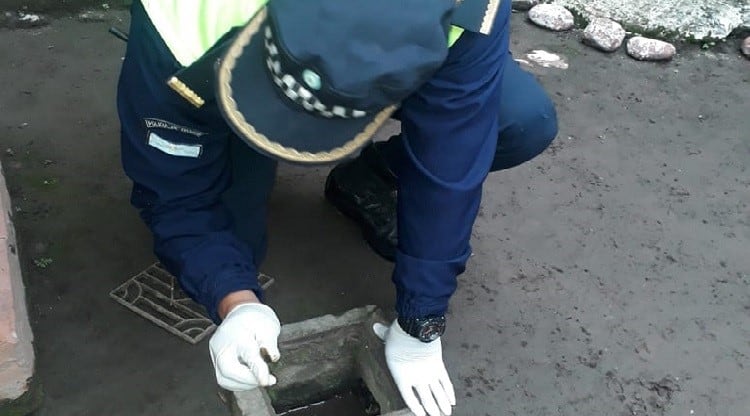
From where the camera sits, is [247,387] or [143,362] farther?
[143,362]

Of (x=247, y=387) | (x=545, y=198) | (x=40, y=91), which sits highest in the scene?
(x=247, y=387)

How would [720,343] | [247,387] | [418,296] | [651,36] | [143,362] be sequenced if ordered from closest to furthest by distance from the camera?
[247,387] → [418,296] → [143,362] → [720,343] → [651,36]

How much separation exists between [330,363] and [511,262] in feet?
2.03

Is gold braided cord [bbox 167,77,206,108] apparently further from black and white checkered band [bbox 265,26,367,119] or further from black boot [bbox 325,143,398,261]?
black boot [bbox 325,143,398,261]

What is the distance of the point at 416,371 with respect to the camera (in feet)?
5.02

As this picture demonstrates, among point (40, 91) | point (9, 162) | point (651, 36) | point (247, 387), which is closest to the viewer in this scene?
point (247, 387)

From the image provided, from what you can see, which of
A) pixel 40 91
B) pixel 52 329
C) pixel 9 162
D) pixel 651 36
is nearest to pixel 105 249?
pixel 52 329

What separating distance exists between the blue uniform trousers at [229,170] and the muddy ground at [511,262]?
1.11 ft

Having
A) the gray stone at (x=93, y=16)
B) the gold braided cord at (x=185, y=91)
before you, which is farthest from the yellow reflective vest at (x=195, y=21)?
the gray stone at (x=93, y=16)

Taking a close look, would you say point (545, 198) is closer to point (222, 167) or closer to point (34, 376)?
point (222, 167)

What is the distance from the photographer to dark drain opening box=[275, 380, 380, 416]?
5.47 feet

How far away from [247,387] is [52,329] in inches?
23.5

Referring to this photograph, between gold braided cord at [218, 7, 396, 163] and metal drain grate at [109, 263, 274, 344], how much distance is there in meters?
0.70

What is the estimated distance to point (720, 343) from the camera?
1893mm
